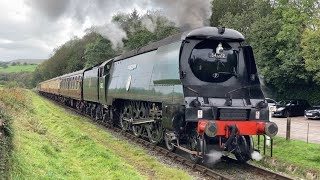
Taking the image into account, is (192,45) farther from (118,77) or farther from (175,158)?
(118,77)

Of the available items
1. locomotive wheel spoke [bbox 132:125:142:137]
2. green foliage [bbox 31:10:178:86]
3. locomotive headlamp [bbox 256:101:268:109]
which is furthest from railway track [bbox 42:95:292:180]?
green foliage [bbox 31:10:178:86]

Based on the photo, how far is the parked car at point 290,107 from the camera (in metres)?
30.6

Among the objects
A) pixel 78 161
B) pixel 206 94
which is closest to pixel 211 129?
pixel 206 94

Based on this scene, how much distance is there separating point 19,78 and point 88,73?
8994 cm

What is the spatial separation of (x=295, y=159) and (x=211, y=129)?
408 centimetres

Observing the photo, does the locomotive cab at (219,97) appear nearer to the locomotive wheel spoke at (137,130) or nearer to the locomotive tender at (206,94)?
the locomotive tender at (206,94)

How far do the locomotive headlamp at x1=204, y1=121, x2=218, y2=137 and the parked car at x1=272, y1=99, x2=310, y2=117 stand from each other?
22.2 meters

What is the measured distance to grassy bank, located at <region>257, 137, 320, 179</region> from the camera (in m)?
10.8

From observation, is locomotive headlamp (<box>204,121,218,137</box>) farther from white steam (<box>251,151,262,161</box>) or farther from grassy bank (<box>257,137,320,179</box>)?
grassy bank (<box>257,137,320,179</box>)

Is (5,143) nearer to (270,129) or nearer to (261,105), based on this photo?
(270,129)

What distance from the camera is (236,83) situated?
445 inches


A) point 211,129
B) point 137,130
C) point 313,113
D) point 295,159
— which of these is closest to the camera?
point 211,129

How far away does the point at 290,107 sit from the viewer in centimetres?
3156

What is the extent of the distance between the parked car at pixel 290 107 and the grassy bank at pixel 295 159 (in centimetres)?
1615
